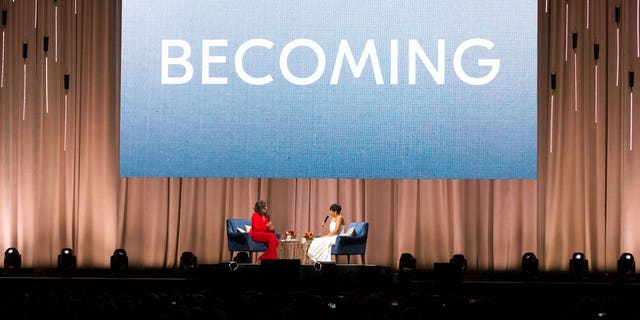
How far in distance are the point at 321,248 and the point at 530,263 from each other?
94.9 inches

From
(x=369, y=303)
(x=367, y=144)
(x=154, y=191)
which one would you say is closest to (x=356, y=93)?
(x=367, y=144)

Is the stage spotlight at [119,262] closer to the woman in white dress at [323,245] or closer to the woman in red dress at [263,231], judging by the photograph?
the woman in red dress at [263,231]

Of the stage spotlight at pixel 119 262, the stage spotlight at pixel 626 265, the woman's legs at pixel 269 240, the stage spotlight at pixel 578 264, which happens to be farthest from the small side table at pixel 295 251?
the stage spotlight at pixel 626 265

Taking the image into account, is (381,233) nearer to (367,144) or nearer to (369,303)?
(367,144)

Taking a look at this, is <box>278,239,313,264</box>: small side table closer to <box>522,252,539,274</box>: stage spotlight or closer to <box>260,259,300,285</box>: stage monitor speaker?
<box>260,259,300,285</box>: stage monitor speaker

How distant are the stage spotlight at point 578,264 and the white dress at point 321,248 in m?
2.75

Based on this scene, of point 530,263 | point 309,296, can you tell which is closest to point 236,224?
point 530,263

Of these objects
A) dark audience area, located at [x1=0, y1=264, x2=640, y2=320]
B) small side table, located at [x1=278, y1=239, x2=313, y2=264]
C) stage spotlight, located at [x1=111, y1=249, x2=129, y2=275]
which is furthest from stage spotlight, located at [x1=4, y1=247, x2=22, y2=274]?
small side table, located at [x1=278, y1=239, x2=313, y2=264]

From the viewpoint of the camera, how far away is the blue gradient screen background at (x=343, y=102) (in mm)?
10945

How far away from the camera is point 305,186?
1202 cm

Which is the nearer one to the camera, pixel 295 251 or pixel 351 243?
pixel 351 243

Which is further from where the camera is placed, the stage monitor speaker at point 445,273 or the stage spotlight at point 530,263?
the stage spotlight at point 530,263

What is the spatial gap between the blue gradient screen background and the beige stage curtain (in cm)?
90

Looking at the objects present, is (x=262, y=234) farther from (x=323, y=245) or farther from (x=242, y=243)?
(x=323, y=245)
